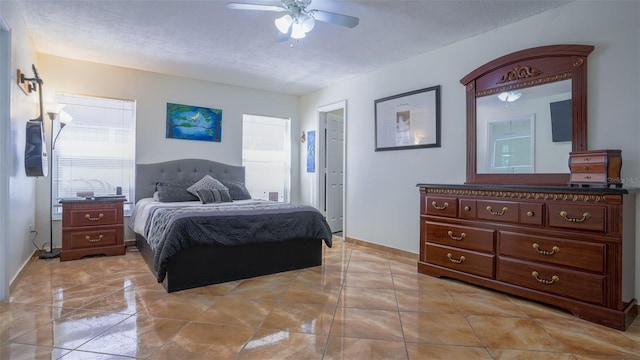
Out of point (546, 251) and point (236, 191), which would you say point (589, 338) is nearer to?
point (546, 251)

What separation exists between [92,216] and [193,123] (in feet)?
6.30

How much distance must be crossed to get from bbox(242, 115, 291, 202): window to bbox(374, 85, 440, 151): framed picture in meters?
2.17

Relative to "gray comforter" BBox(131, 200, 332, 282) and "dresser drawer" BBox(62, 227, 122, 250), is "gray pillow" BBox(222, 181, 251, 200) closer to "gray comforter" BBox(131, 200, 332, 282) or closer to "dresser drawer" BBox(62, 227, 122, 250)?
"gray comforter" BBox(131, 200, 332, 282)

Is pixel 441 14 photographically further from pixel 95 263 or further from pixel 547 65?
pixel 95 263

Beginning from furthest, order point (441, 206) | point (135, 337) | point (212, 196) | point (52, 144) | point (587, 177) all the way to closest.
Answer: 1. point (212, 196)
2. point (52, 144)
3. point (441, 206)
4. point (587, 177)
5. point (135, 337)

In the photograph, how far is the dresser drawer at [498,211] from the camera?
106 inches

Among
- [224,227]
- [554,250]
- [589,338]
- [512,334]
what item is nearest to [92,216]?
[224,227]

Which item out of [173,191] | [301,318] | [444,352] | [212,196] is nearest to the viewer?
[444,352]

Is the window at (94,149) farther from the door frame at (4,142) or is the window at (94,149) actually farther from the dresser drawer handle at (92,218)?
the door frame at (4,142)

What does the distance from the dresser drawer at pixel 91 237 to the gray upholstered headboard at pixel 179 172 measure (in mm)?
677

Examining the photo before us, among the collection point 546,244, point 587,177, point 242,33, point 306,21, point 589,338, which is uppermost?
point 242,33

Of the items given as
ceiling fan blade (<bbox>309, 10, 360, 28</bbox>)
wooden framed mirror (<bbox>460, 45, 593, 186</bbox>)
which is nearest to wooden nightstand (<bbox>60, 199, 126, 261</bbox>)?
ceiling fan blade (<bbox>309, 10, 360, 28</bbox>)

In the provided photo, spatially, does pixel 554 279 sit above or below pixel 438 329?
above

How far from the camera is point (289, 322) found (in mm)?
2230
